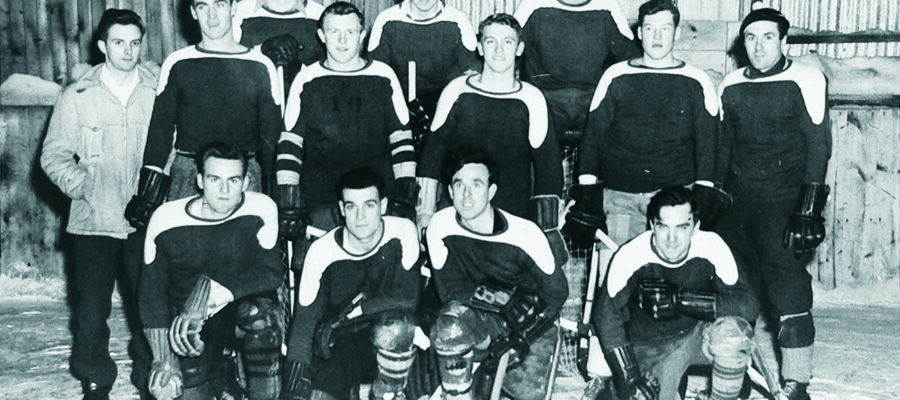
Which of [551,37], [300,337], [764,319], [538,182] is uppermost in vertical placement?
[551,37]

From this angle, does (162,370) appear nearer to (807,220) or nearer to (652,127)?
(652,127)

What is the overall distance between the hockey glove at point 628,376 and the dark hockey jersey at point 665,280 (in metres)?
0.04

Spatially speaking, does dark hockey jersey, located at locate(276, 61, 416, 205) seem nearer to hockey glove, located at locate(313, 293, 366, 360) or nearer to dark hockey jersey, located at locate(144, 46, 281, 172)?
dark hockey jersey, located at locate(144, 46, 281, 172)

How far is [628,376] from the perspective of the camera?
4.09 metres

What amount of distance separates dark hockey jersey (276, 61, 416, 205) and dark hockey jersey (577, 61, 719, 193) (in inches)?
38.4

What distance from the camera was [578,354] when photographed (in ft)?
17.8

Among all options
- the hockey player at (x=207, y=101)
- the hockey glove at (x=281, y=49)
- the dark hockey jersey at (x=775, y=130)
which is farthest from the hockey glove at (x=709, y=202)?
the hockey glove at (x=281, y=49)

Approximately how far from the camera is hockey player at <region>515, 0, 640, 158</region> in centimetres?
545

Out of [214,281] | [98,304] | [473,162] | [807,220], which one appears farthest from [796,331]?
[98,304]

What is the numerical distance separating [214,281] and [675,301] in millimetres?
2009

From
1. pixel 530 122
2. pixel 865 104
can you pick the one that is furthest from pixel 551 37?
pixel 865 104

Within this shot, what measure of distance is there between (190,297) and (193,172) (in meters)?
0.87

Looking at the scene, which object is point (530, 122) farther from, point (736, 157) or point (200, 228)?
point (200, 228)

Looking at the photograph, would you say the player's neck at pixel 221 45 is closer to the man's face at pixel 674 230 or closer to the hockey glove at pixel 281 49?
the hockey glove at pixel 281 49
